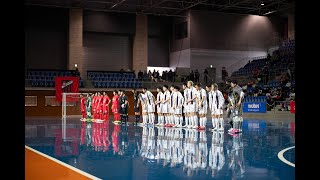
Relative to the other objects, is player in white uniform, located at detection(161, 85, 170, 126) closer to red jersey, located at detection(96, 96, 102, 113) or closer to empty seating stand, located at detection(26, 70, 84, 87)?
red jersey, located at detection(96, 96, 102, 113)

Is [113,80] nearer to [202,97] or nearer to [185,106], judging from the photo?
[185,106]

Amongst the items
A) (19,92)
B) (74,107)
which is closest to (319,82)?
(19,92)

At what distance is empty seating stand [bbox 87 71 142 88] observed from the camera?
108 feet

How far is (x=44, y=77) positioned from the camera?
3195 cm

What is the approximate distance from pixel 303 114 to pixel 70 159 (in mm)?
6180

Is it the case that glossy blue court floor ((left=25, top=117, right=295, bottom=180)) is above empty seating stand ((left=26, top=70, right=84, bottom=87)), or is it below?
below

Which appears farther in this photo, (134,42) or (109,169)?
(134,42)

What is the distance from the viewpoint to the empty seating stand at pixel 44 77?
31156 millimetres

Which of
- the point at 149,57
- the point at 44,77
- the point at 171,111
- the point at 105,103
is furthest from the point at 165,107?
the point at 149,57

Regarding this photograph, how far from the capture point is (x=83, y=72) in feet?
117

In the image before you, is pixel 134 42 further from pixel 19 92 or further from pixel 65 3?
pixel 19 92

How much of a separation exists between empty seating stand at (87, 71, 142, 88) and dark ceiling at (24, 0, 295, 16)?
226 inches

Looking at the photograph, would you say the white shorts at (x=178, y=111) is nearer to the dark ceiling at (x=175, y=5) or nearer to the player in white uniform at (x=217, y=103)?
the player in white uniform at (x=217, y=103)

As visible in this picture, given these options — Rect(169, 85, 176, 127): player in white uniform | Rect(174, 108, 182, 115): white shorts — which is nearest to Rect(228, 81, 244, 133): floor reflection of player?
Rect(174, 108, 182, 115): white shorts
